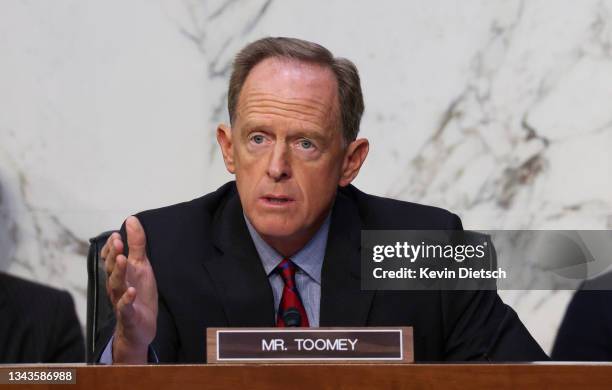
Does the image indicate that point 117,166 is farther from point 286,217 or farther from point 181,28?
point 286,217

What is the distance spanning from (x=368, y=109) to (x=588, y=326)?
0.82 m

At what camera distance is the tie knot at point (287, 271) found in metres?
2.12

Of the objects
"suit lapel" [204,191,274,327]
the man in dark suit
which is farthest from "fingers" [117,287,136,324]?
"suit lapel" [204,191,274,327]

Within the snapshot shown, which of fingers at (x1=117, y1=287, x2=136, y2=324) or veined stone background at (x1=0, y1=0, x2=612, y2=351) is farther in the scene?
veined stone background at (x1=0, y1=0, x2=612, y2=351)

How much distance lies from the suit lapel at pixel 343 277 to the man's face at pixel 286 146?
76mm

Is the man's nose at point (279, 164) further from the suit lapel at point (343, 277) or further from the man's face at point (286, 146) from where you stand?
the suit lapel at point (343, 277)

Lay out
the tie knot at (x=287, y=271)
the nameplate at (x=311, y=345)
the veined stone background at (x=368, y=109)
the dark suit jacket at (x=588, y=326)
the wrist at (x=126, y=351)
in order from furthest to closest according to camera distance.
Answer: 1. the veined stone background at (x=368, y=109)
2. the dark suit jacket at (x=588, y=326)
3. the tie knot at (x=287, y=271)
4. the wrist at (x=126, y=351)
5. the nameplate at (x=311, y=345)

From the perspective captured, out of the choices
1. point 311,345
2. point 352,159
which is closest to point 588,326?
point 352,159

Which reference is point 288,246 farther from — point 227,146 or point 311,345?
point 311,345

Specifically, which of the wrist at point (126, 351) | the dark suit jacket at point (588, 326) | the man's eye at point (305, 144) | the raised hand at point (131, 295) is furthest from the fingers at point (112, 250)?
the dark suit jacket at point (588, 326)

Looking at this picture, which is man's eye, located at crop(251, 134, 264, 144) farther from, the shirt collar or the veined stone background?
the veined stone background

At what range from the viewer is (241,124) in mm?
2154

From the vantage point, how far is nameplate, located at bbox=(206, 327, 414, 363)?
154 cm

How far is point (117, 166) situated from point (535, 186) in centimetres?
115
